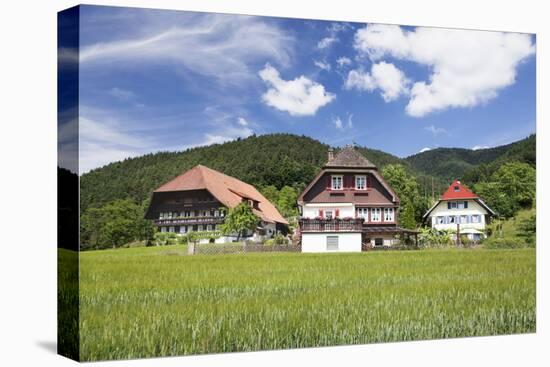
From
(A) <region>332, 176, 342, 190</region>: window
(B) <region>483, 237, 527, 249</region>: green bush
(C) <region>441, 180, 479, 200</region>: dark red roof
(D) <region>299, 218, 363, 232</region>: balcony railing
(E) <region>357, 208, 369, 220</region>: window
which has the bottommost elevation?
(B) <region>483, 237, 527, 249</region>: green bush

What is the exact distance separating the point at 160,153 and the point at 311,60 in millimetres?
2315

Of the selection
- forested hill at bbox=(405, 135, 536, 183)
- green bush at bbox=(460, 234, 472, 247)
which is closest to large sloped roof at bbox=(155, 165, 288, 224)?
forested hill at bbox=(405, 135, 536, 183)

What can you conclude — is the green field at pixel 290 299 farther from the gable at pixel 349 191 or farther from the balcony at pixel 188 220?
the gable at pixel 349 191

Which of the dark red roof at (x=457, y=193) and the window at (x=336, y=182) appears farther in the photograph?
the dark red roof at (x=457, y=193)

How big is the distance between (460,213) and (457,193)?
278 millimetres

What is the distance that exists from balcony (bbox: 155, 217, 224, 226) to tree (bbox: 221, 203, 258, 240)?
0.11m

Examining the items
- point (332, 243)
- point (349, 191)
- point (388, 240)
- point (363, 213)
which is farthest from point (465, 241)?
point (332, 243)

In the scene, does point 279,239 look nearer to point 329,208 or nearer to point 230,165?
point 329,208

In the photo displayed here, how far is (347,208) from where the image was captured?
40.0ft

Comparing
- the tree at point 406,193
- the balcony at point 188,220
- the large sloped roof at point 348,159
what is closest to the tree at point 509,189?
the tree at point 406,193

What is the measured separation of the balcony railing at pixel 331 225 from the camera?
12.0 metres

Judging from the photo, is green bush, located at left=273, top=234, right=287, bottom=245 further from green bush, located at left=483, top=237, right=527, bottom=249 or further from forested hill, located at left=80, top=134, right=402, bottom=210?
green bush, located at left=483, top=237, right=527, bottom=249

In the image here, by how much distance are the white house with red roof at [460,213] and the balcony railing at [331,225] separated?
106cm

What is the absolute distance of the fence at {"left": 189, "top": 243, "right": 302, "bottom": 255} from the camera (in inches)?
444
